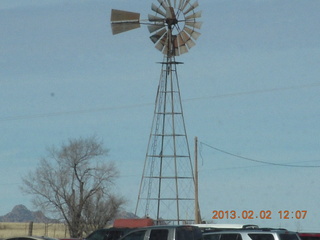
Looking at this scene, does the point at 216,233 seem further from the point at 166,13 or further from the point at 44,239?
the point at 166,13

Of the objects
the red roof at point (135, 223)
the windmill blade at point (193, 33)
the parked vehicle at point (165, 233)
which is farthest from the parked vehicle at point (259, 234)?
the windmill blade at point (193, 33)

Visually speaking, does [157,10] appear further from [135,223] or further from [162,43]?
[135,223]

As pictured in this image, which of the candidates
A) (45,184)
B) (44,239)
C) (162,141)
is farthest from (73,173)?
(44,239)

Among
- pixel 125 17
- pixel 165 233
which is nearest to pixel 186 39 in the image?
pixel 125 17

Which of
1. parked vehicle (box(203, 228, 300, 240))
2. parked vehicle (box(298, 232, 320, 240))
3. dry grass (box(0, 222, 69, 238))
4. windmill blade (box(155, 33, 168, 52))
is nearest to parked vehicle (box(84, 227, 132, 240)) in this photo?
parked vehicle (box(203, 228, 300, 240))

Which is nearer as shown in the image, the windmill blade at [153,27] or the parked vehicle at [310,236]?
the parked vehicle at [310,236]

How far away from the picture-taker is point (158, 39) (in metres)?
57.2

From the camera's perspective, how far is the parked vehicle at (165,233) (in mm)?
26516

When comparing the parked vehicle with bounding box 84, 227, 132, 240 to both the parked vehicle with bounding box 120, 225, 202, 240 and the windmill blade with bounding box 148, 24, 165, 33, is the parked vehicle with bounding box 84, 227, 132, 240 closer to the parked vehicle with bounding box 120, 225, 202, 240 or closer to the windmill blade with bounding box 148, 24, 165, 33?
the parked vehicle with bounding box 120, 225, 202, 240

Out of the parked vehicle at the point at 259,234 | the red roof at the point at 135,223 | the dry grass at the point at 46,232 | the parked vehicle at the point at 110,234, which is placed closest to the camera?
the parked vehicle at the point at 259,234

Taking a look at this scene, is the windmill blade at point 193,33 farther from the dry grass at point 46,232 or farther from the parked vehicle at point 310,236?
the parked vehicle at point 310,236

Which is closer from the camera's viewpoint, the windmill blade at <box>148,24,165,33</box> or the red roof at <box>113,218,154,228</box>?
the red roof at <box>113,218,154,228</box>

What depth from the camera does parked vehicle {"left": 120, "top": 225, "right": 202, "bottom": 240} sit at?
26516 millimetres

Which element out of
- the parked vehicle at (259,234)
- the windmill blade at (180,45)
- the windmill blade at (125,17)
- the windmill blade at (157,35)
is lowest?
the parked vehicle at (259,234)
